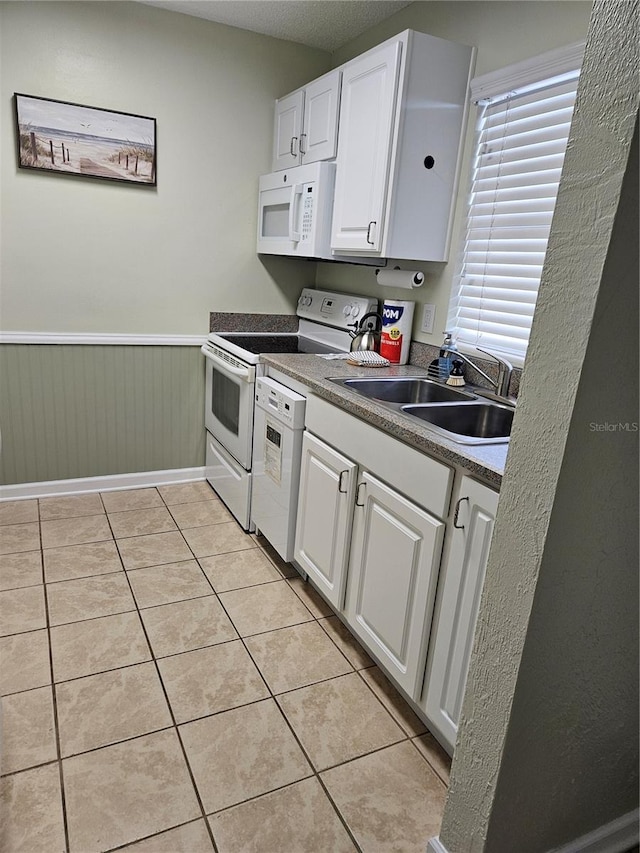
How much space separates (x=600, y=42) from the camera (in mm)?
909

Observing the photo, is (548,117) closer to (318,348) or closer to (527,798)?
(318,348)

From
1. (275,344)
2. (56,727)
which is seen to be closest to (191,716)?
(56,727)

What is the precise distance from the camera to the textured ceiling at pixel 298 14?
8.82ft

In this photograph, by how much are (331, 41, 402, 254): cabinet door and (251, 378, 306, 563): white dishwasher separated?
28.7 inches

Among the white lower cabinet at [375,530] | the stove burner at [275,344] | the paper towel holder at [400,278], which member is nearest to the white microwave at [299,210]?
the paper towel holder at [400,278]

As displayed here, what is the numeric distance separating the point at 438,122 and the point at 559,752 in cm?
219

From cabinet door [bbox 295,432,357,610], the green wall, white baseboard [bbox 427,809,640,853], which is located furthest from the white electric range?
white baseboard [bbox 427,809,640,853]

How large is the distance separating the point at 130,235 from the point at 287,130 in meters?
0.99

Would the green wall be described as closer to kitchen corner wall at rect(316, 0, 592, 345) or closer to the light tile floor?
the light tile floor

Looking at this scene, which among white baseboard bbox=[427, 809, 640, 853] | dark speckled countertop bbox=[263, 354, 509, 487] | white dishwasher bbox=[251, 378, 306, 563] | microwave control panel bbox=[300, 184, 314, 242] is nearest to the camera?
white baseboard bbox=[427, 809, 640, 853]

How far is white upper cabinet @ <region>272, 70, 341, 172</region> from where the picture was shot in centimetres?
267

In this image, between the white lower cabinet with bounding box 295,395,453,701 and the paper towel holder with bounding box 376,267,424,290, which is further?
the paper towel holder with bounding box 376,267,424,290

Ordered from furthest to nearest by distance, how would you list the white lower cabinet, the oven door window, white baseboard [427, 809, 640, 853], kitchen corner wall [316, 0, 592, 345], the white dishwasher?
1. the oven door window
2. the white dishwasher
3. kitchen corner wall [316, 0, 592, 345]
4. the white lower cabinet
5. white baseboard [427, 809, 640, 853]

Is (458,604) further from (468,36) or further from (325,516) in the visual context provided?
(468,36)
